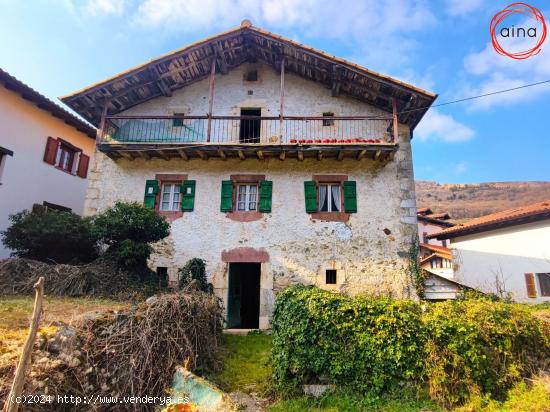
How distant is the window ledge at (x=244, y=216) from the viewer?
11.0 metres

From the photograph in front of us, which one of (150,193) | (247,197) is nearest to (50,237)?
(150,193)

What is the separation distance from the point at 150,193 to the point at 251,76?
5495mm

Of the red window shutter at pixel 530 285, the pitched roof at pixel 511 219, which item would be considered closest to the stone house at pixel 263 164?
the pitched roof at pixel 511 219

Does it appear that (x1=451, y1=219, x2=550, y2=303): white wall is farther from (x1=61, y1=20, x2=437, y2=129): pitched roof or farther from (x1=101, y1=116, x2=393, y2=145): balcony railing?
(x1=101, y1=116, x2=393, y2=145): balcony railing

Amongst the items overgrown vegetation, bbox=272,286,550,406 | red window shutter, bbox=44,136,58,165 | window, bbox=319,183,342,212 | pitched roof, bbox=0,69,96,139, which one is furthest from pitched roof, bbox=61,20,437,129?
overgrown vegetation, bbox=272,286,550,406

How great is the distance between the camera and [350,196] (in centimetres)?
1102

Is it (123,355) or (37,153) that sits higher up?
(37,153)

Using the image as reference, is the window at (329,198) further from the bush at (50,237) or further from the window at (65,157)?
the window at (65,157)

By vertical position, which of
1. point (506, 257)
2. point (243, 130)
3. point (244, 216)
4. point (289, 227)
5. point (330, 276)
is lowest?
point (330, 276)

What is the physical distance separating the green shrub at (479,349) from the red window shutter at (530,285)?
932 cm

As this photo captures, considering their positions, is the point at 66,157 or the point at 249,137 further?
the point at 66,157

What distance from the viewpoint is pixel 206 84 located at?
41.6 feet

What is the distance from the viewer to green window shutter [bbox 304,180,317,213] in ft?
35.9

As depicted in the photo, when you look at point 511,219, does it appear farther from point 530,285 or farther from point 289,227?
point 289,227
